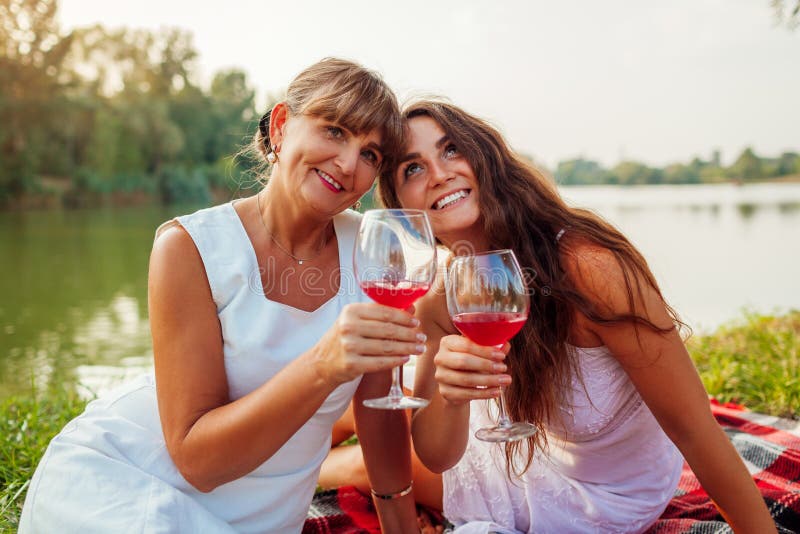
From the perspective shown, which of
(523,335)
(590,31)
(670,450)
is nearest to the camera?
(523,335)

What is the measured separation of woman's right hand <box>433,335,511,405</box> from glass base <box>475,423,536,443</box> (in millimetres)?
111

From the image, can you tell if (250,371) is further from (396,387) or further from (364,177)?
(364,177)

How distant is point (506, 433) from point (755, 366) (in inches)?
151

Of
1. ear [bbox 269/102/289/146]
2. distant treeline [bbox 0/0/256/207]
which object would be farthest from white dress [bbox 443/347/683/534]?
distant treeline [bbox 0/0/256/207]

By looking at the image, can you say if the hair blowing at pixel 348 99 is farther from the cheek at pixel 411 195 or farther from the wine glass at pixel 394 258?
the wine glass at pixel 394 258

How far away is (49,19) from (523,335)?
47867 millimetres

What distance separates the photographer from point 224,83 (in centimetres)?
7100

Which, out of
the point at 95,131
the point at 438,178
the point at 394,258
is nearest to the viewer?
the point at 394,258

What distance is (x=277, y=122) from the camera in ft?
8.71

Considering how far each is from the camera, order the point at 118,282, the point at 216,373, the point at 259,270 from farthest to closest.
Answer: the point at 118,282
the point at 259,270
the point at 216,373

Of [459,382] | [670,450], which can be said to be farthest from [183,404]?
[670,450]

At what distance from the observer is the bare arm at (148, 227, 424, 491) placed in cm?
169

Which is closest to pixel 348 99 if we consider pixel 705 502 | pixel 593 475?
pixel 593 475

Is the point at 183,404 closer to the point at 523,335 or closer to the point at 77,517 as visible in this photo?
the point at 77,517
